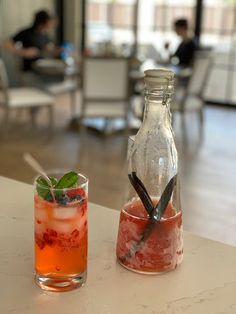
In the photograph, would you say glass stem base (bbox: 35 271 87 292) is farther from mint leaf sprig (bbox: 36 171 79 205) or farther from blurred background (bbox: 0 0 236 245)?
blurred background (bbox: 0 0 236 245)

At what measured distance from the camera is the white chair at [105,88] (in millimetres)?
4773

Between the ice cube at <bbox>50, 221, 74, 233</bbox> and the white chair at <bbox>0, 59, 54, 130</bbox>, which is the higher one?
the ice cube at <bbox>50, 221, 74, 233</bbox>

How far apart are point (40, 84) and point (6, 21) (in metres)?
1.65

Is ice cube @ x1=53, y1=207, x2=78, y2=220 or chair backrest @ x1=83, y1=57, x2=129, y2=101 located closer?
ice cube @ x1=53, y1=207, x2=78, y2=220

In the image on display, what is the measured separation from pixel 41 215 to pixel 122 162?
3.62m

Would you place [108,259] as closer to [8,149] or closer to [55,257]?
[55,257]

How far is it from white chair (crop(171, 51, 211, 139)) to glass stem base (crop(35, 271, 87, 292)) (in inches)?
165

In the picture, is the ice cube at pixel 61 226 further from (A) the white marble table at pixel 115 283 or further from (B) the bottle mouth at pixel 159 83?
(B) the bottle mouth at pixel 159 83

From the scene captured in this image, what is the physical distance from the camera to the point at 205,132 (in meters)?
5.60

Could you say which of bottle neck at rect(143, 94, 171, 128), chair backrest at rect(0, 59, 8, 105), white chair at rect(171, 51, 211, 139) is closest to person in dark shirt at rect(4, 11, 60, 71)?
chair backrest at rect(0, 59, 8, 105)

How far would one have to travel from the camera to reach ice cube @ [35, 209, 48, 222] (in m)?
0.91

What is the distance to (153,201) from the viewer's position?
0.98m

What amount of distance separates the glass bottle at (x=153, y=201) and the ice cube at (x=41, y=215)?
167mm

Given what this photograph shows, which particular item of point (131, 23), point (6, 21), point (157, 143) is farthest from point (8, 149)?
point (157, 143)
